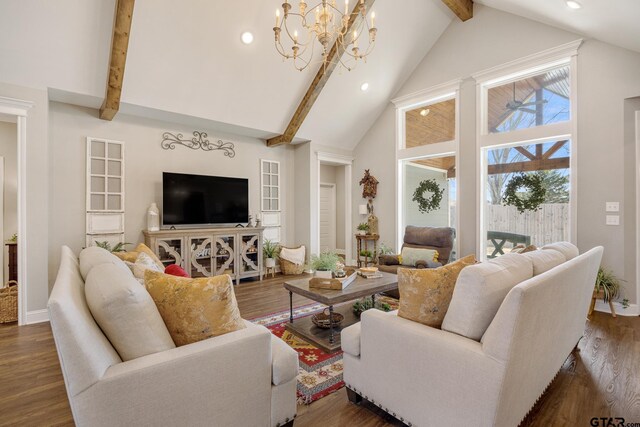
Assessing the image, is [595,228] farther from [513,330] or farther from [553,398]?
[513,330]

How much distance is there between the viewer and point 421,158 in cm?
567

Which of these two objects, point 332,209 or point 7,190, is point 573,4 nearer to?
point 332,209

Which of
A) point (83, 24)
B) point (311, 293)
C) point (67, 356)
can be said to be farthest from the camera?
point (83, 24)

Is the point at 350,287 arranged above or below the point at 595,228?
below

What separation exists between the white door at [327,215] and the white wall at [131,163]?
2.13 meters

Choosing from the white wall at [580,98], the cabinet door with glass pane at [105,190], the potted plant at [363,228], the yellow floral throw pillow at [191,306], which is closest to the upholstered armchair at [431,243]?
the white wall at [580,98]

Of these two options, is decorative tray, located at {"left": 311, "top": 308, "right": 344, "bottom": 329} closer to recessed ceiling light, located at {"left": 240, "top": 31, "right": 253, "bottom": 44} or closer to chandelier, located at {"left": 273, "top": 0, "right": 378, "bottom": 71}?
chandelier, located at {"left": 273, "top": 0, "right": 378, "bottom": 71}

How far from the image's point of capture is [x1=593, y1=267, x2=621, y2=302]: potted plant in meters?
3.46

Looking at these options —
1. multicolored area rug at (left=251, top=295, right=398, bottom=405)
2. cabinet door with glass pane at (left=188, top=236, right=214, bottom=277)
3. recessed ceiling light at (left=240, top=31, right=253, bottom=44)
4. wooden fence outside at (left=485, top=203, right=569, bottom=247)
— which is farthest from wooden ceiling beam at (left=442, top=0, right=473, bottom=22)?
cabinet door with glass pane at (left=188, top=236, right=214, bottom=277)

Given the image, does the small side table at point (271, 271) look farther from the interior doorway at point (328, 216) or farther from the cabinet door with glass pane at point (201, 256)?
the interior doorway at point (328, 216)

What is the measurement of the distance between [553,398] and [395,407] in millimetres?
1169

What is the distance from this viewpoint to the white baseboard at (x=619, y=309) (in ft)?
11.4

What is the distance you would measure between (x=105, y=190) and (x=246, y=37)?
9.34 ft

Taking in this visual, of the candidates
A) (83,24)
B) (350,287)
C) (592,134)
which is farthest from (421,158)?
(83,24)
